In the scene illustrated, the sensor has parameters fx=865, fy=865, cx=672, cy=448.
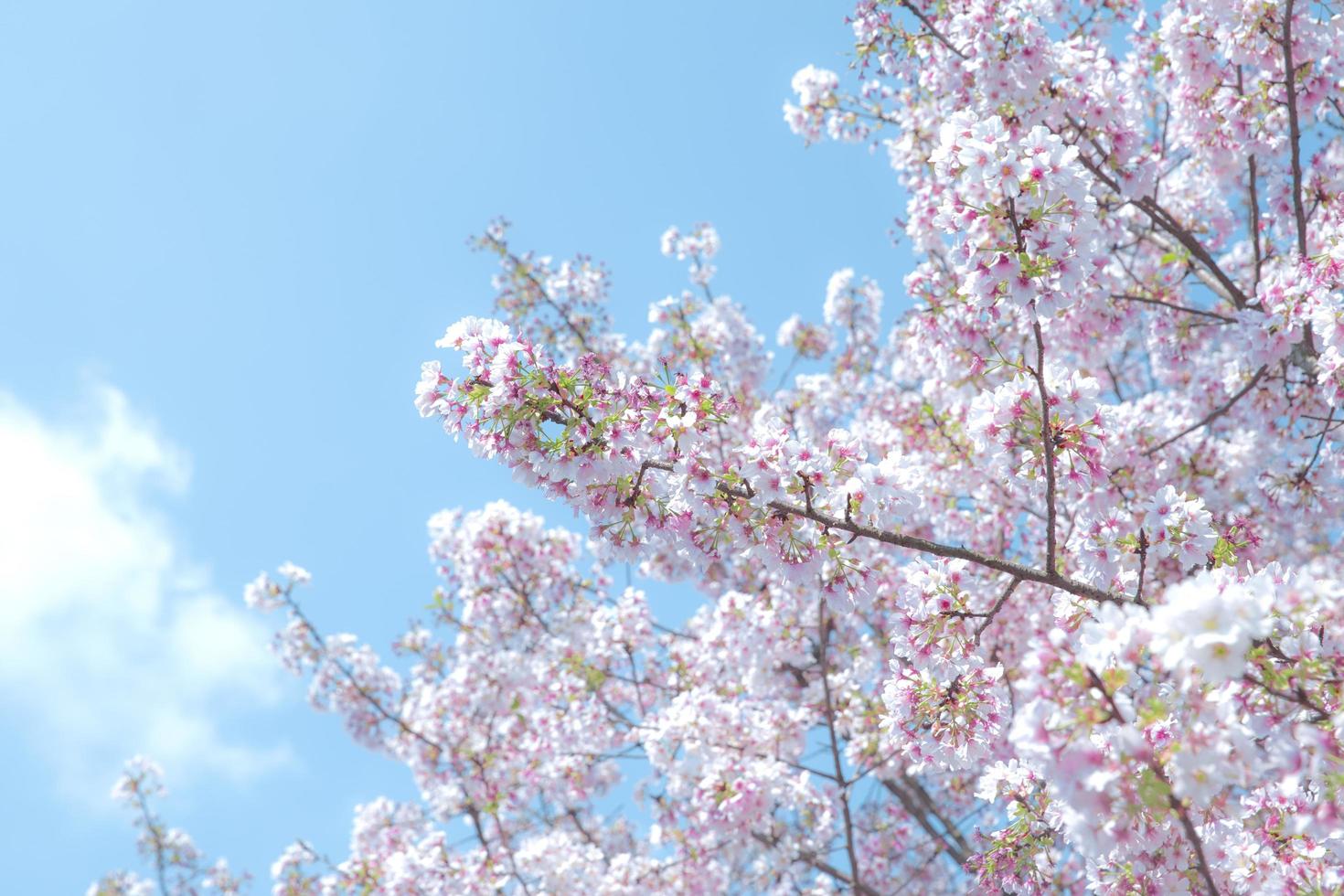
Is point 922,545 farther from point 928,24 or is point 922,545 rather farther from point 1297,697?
point 928,24

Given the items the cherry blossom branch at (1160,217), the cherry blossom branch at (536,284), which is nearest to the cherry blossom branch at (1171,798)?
the cherry blossom branch at (1160,217)

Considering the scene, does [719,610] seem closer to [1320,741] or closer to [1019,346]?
[1019,346]

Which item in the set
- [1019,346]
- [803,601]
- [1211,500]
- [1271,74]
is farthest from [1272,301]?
[803,601]

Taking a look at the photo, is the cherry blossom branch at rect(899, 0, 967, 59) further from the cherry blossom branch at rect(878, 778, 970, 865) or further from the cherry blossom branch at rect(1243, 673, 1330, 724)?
the cherry blossom branch at rect(878, 778, 970, 865)

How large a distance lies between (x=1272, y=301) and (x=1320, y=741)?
3465 millimetres

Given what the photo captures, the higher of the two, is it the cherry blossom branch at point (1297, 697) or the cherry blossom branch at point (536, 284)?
the cherry blossom branch at point (536, 284)

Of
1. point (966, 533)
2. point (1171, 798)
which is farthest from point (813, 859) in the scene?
point (1171, 798)

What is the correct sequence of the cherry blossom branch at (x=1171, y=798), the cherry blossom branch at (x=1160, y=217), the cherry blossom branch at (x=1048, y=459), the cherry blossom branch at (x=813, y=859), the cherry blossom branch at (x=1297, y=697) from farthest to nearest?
the cherry blossom branch at (x=813, y=859)
the cherry blossom branch at (x=1160, y=217)
the cherry blossom branch at (x=1048, y=459)
the cherry blossom branch at (x=1297, y=697)
the cherry blossom branch at (x=1171, y=798)

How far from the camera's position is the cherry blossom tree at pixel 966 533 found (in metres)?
2.79

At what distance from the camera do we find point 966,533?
26.5ft

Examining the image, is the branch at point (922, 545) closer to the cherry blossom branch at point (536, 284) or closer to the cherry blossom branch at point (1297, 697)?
the cherry blossom branch at point (1297, 697)

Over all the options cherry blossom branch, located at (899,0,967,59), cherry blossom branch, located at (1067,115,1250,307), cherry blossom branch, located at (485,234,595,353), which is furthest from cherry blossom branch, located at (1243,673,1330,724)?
cherry blossom branch, located at (485,234,595,353)

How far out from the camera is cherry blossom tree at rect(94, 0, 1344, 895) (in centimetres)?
279

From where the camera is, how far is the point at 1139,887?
3.45 metres
